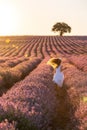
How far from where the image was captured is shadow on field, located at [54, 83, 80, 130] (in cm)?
746

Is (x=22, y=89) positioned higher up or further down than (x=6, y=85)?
higher up

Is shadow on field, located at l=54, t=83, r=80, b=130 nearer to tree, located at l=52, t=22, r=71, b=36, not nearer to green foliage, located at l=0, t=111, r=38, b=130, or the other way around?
green foliage, located at l=0, t=111, r=38, b=130

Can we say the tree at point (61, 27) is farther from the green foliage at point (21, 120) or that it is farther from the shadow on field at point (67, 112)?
the green foliage at point (21, 120)

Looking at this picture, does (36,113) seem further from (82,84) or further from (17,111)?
(82,84)

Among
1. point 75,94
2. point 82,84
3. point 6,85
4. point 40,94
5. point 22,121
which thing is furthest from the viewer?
point 6,85

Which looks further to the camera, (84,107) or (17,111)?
(84,107)

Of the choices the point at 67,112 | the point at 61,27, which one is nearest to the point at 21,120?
the point at 67,112

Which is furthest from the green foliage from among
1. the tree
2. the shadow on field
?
the tree

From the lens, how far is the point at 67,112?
942cm

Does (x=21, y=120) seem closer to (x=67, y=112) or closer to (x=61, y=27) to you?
(x=67, y=112)

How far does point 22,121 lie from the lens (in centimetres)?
645

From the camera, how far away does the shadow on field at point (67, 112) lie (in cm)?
746

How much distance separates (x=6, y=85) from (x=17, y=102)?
7473 millimetres

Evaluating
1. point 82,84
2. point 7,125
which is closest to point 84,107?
point 7,125
